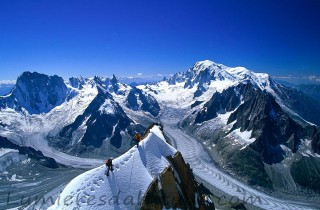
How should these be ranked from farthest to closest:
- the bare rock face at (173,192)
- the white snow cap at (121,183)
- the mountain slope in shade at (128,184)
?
the white snow cap at (121,183)
the mountain slope in shade at (128,184)
the bare rock face at (173,192)

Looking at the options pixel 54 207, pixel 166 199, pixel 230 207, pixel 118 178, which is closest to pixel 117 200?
pixel 118 178

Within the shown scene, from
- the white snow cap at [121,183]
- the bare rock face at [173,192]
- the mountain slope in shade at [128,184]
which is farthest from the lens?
the white snow cap at [121,183]

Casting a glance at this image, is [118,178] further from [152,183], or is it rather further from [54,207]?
[54,207]

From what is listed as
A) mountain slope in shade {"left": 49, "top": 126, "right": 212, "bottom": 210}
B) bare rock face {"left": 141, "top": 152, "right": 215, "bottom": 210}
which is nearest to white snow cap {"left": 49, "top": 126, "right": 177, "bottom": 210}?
mountain slope in shade {"left": 49, "top": 126, "right": 212, "bottom": 210}

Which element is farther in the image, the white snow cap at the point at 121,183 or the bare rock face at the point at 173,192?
the white snow cap at the point at 121,183

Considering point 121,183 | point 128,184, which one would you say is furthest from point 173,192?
point 121,183

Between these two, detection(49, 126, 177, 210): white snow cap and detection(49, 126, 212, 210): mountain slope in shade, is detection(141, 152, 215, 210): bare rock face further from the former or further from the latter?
detection(49, 126, 177, 210): white snow cap

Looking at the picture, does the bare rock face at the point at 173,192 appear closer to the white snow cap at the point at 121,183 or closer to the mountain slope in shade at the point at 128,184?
the mountain slope in shade at the point at 128,184

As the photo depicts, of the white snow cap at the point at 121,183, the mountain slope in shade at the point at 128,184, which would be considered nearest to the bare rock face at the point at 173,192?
the mountain slope in shade at the point at 128,184
